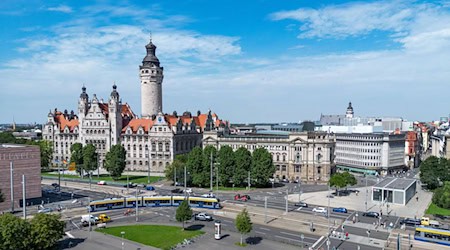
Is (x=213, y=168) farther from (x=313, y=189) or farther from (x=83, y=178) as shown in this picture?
(x=83, y=178)

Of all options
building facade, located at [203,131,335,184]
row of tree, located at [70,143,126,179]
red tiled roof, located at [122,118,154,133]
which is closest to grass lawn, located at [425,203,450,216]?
building facade, located at [203,131,335,184]

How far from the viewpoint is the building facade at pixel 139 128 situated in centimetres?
13775

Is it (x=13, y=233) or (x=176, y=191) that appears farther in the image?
(x=176, y=191)

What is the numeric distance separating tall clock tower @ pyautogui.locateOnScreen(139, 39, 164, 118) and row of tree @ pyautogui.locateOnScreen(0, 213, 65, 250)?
338ft

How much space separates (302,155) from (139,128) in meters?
61.5

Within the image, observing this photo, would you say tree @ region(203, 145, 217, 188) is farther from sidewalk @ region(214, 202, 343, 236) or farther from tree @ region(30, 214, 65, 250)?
tree @ region(30, 214, 65, 250)

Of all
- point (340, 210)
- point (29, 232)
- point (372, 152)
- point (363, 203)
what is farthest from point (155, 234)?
point (372, 152)

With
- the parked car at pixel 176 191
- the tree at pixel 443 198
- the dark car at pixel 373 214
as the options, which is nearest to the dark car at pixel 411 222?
the dark car at pixel 373 214

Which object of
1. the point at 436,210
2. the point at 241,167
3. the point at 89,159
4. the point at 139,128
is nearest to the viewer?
the point at 436,210

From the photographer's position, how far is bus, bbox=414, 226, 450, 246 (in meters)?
60.1

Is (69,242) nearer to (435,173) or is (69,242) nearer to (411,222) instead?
(411,222)

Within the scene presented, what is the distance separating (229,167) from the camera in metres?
107

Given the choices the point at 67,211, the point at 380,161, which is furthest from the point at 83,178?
the point at 380,161

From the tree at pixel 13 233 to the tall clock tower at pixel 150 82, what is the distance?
105603 millimetres
